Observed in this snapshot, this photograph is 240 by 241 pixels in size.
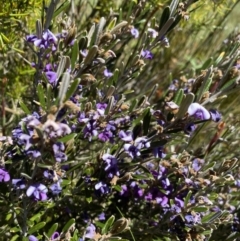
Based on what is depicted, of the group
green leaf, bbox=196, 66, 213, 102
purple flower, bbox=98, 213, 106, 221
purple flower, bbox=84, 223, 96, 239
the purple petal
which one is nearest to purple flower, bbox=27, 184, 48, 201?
the purple petal

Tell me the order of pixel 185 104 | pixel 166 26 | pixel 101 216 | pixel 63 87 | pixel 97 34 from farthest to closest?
1. pixel 101 216
2. pixel 166 26
3. pixel 97 34
4. pixel 185 104
5. pixel 63 87

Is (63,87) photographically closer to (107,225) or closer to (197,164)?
(107,225)

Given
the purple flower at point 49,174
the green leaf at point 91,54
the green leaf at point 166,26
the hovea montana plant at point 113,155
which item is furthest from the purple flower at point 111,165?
the green leaf at point 166,26

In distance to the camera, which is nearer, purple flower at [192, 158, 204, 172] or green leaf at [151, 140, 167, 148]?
green leaf at [151, 140, 167, 148]

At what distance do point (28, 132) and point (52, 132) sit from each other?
5.5 inches

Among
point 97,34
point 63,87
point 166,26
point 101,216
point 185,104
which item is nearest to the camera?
point 63,87

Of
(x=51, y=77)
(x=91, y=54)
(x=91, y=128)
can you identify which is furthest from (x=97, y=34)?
(x=91, y=128)

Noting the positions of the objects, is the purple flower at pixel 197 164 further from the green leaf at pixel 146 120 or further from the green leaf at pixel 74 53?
the green leaf at pixel 74 53

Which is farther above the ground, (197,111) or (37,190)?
(197,111)

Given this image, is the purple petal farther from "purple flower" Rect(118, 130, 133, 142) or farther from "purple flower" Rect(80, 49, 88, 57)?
"purple flower" Rect(80, 49, 88, 57)

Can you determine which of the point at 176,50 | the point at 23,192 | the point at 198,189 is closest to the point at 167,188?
the point at 198,189

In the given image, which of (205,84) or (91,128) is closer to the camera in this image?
(205,84)

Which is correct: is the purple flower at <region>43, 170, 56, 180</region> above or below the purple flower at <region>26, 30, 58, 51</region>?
below

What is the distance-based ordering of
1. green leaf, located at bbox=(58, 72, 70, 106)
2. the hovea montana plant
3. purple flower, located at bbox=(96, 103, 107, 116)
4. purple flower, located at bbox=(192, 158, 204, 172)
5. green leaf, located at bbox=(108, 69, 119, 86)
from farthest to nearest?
purple flower, located at bbox=(192, 158, 204, 172), green leaf, located at bbox=(108, 69, 119, 86), purple flower, located at bbox=(96, 103, 107, 116), the hovea montana plant, green leaf, located at bbox=(58, 72, 70, 106)
